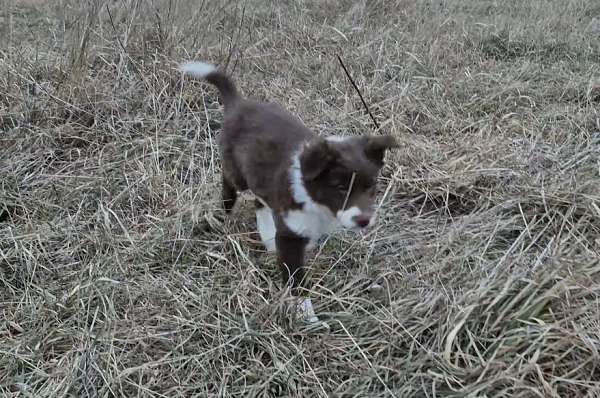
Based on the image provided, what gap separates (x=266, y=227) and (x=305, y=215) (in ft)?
1.84

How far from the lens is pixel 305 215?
2520mm

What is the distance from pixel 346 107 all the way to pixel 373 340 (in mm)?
2090

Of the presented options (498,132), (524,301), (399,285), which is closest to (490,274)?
(524,301)

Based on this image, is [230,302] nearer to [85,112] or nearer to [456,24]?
[85,112]

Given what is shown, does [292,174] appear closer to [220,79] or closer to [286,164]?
[286,164]

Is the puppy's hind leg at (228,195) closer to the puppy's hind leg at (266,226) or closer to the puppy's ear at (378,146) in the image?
the puppy's hind leg at (266,226)

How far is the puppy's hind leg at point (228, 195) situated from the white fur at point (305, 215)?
0.69 meters

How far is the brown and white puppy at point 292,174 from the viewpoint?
232cm

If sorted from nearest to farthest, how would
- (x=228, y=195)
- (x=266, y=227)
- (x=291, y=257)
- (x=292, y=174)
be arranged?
1. (x=292, y=174)
2. (x=291, y=257)
3. (x=266, y=227)
4. (x=228, y=195)

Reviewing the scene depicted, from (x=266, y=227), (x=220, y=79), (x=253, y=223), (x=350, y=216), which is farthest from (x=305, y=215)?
(x=220, y=79)

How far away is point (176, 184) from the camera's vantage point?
11.4 feet

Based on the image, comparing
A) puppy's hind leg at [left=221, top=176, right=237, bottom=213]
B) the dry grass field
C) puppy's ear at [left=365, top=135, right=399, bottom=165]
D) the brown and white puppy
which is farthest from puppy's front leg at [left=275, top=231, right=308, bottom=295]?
Result: puppy's hind leg at [left=221, top=176, right=237, bottom=213]

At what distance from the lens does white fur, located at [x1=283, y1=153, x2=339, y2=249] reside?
2.47m

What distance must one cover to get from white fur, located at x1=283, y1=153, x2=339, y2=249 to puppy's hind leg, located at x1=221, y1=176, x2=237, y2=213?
27.1 inches
